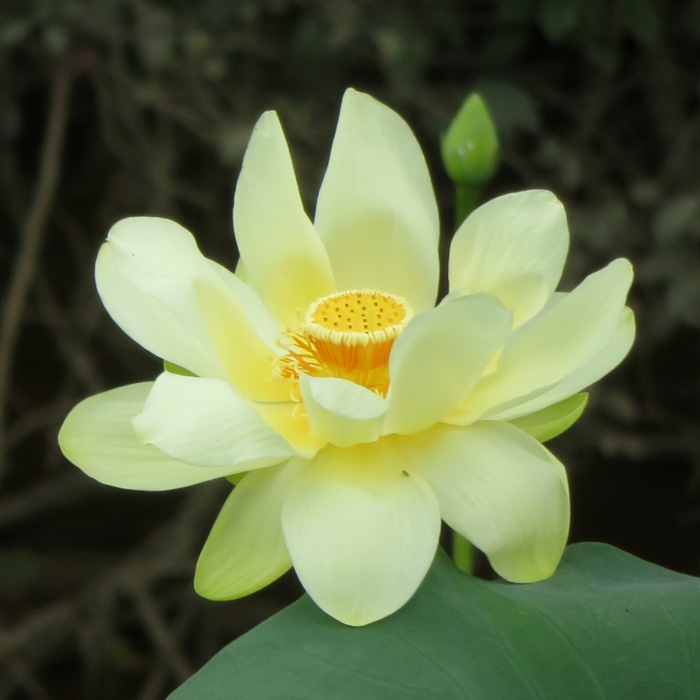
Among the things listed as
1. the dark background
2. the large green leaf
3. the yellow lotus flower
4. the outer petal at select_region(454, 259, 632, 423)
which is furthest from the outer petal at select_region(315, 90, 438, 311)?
the dark background

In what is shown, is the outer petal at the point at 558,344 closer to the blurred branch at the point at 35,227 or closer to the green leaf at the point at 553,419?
the green leaf at the point at 553,419

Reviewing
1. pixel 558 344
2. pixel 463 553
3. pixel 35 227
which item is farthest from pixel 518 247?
pixel 35 227

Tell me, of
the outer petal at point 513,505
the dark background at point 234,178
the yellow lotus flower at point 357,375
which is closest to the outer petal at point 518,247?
the yellow lotus flower at point 357,375

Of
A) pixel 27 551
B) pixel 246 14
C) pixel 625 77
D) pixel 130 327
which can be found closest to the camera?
pixel 130 327

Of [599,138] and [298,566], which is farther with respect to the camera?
[599,138]

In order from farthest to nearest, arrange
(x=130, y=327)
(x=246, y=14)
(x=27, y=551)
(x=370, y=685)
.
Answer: (x=27, y=551) → (x=246, y=14) → (x=130, y=327) → (x=370, y=685)

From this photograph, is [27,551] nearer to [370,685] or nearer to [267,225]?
[267,225]

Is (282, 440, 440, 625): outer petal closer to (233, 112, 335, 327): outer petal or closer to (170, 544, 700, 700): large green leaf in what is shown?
(170, 544, 700, 700): large green leaf

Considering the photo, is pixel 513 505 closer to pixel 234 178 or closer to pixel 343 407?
pixel 343 407

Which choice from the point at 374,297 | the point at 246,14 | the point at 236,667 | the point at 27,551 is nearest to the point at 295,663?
the point at 236,667
